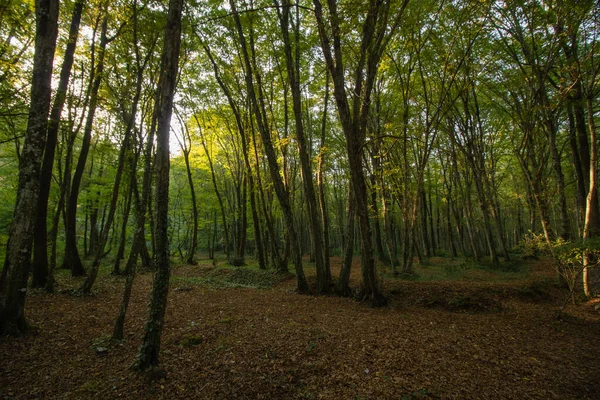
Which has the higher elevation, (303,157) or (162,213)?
(303,157)

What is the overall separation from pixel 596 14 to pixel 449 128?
8.11 metres

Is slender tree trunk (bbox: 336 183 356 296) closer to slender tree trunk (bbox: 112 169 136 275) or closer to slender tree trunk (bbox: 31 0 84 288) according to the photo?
slender tree trunk (bbox: 112 169 136 275)

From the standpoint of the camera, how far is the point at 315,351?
4.47 m

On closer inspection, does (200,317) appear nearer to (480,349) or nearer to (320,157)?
(480,349)

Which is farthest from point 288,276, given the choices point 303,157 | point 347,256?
point 303,157

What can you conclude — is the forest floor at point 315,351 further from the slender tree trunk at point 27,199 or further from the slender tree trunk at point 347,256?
the slender tree trunk at point 347,256

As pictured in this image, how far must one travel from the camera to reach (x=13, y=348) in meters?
4.39

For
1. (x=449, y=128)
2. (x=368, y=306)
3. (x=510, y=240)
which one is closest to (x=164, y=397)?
(x=368, y=306)

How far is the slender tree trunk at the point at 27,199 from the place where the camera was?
4.61 m

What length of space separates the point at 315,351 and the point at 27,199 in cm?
580

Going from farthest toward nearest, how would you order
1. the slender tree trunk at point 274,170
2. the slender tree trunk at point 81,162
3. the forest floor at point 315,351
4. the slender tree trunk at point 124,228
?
the slender tree trunk at point 274,170
the slender tree trunk at point 81,162
the slender tree trunk at point 124,228
the forest floor at point 315,351

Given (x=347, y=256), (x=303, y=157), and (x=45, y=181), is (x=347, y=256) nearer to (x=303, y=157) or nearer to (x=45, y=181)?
(x=303, y=157)

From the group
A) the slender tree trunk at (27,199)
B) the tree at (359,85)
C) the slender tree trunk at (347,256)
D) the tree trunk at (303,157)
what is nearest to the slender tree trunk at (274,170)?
the tree trunk at (303,157)

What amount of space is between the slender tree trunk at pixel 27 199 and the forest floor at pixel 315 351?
0.57 metres
